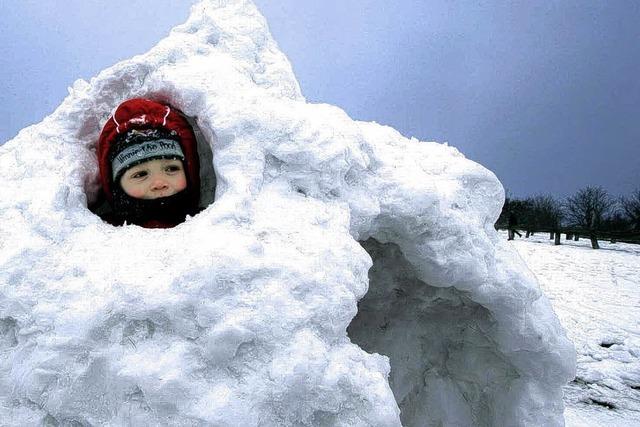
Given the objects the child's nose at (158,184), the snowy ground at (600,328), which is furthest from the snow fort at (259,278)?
the snowy ground at (600,328)

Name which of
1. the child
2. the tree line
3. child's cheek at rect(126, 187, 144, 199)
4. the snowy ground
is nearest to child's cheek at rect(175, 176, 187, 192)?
the child

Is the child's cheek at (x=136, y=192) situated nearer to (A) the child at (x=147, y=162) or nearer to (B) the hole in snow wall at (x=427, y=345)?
(A) the child at (x=147, y=162)

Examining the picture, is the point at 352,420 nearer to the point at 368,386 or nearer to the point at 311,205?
the point at 368,386

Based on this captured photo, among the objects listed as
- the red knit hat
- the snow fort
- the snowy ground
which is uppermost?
the red knit hat

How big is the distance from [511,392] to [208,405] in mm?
1708

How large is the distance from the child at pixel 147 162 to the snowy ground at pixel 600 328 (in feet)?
12.0

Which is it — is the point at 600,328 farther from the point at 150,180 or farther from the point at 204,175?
the point at 150,180

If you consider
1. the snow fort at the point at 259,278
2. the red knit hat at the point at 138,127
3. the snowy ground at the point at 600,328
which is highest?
the red knit hat at the point at 138,127

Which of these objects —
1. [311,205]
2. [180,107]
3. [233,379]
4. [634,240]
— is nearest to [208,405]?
[233,379]

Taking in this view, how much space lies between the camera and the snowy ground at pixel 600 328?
161 inches

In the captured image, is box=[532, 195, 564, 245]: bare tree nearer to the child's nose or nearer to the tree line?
the tree line

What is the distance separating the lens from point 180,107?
1.96 meters

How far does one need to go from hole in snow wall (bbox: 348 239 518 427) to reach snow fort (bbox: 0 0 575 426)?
1 cm

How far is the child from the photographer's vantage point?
182 cm
